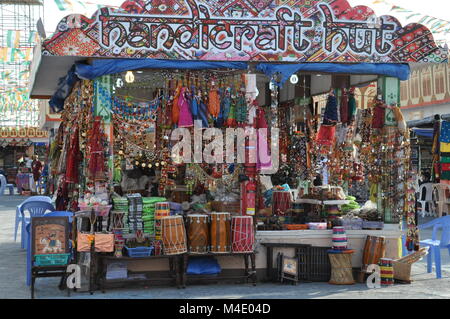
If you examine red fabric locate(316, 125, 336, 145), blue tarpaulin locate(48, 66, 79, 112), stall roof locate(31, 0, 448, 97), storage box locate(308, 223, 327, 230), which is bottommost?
storage box locate(308, 223, 327, 230)

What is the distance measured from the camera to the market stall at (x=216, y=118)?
27.4ft

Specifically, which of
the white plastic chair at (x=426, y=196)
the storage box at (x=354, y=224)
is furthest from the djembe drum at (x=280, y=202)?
the white plastic chair at (x=426, y=196)

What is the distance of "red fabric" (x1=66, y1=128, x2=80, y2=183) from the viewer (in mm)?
9797

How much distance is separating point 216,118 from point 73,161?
7.94 ft

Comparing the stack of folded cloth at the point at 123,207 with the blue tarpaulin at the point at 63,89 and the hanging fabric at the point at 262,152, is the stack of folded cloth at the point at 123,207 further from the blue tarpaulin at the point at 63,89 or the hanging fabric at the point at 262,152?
the blue tarpaulin at the point at 63,89

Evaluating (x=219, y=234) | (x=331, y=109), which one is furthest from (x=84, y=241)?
(x=331, y=109)

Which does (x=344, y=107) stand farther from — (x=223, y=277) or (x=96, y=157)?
(x=96, y=157)

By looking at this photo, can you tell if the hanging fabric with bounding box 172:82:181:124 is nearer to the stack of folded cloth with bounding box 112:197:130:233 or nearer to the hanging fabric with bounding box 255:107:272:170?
the hanging fabric with bounding box 255:107:272:170

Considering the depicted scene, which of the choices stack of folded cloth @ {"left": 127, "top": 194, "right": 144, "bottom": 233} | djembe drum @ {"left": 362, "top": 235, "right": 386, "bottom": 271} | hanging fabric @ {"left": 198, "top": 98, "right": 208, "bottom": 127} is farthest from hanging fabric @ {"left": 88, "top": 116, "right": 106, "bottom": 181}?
djembe drum @ {"left": 362, "top": 235, "right": 386, "bottom": 271}

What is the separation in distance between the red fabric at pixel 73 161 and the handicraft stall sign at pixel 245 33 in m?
1.98

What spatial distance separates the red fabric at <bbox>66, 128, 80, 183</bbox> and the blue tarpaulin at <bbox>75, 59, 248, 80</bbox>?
5.18 ft

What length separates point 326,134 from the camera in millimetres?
12297
